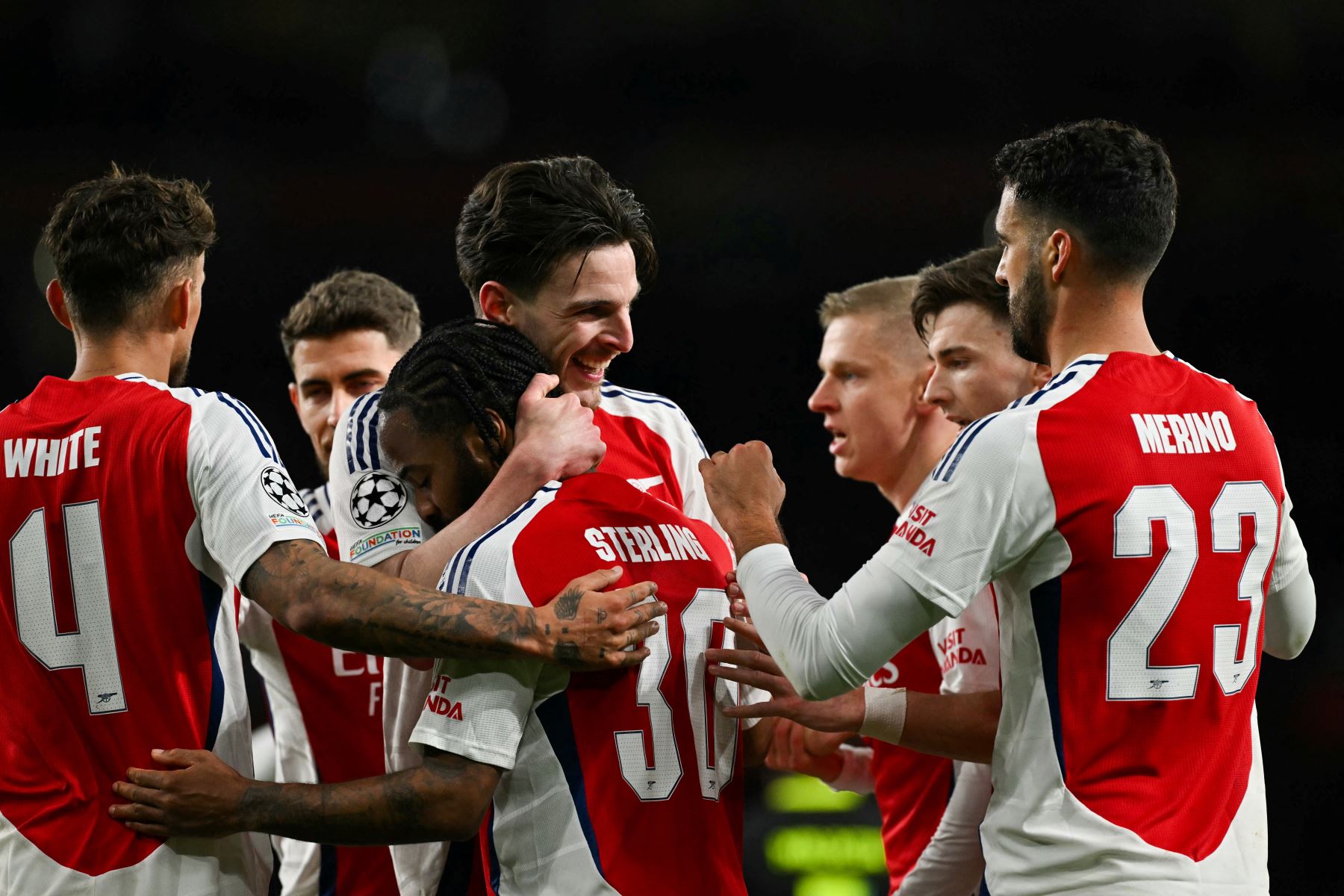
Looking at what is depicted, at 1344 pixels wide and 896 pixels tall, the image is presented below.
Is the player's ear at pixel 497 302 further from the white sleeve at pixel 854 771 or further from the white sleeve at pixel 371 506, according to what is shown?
the white sleeve at pixel 854 771

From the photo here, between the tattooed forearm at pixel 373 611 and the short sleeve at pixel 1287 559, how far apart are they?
4.64 feet

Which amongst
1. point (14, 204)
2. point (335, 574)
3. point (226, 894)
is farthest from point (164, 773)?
point (14, 204)

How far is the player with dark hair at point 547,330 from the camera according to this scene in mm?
2648

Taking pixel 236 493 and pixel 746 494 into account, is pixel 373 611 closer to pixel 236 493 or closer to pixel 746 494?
pixel 236 493

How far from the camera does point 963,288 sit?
3500 millimetres

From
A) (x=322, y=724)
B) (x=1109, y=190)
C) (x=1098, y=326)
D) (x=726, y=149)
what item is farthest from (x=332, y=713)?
(x=726, y=149)

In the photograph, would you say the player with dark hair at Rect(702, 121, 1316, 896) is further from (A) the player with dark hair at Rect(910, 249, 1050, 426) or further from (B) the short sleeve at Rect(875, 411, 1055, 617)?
(A) the player with dark hair at Rect(910, 249, 1050, 426)

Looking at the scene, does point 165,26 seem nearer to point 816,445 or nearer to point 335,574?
point 816,445

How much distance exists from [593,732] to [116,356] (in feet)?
4.14

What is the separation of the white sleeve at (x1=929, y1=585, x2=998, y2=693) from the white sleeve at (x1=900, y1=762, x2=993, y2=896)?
24cm

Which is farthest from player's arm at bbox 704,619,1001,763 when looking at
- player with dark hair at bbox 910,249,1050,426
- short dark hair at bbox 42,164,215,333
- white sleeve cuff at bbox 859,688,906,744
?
short dark hair at bbox 42,164,215,333

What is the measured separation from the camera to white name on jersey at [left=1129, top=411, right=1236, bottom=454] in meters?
2.17

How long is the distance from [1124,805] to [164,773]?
1.66 meters

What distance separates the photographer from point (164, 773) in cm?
227
